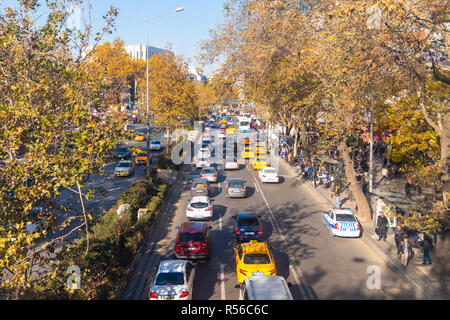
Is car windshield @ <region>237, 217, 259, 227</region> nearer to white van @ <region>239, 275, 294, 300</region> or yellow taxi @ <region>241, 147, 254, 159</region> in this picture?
white van @ <region>239, 275, 294, 300</region>

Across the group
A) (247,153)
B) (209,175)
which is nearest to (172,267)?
(209,175)

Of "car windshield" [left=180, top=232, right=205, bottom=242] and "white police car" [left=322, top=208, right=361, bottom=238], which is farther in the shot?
"white police car" [left=322, top=208, right=361, bottom=238]

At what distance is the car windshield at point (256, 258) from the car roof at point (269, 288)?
2.18 metres

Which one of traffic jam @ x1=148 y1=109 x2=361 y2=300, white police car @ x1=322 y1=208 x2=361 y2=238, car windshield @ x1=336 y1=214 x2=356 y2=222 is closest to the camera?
traffic jam @ x1=148 y1=109 x2=361 y2=300

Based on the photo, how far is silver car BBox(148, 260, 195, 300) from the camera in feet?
35.4

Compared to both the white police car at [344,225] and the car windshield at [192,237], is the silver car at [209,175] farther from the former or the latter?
the car windshield at [192,237]

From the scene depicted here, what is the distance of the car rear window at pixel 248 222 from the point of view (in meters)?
17.1

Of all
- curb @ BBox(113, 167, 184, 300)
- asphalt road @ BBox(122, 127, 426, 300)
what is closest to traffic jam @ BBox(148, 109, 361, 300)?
asphalt road @ BBox(122, 127, 426, 300)

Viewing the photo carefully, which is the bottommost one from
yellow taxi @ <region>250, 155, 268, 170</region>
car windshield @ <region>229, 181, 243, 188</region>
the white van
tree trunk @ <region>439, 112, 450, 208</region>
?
the white van

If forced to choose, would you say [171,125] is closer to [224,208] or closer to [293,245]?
[224,208]

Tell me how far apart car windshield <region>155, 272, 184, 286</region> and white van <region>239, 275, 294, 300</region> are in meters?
2.10

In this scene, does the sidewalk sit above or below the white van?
below

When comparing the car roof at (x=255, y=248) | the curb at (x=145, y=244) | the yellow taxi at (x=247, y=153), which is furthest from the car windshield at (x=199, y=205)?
the yellow taxi at (x=247, y=153)

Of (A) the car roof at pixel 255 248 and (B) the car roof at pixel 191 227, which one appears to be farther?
(B) the car roof at pixel 191 227
